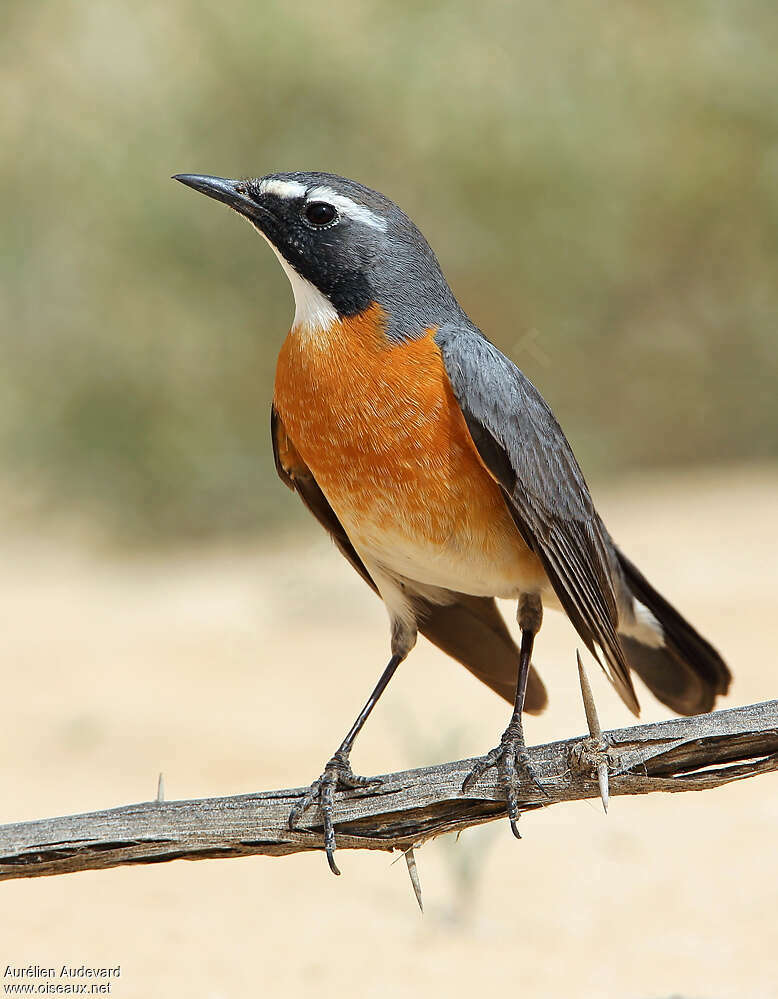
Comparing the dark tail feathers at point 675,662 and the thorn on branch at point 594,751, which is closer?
the thorn on branch at point 594,751

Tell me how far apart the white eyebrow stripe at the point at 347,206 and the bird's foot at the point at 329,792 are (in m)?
1.96

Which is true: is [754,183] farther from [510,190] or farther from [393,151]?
[393,151]

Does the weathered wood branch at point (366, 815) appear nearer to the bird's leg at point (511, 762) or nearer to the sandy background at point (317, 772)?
the bird's leg at point (511, 762)

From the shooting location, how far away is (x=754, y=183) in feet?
45.2

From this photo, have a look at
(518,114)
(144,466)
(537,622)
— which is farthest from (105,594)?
(537,622)

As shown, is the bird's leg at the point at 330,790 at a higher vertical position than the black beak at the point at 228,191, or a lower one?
lower

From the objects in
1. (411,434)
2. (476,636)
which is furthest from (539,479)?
(476,636)

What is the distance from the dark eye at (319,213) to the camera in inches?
163

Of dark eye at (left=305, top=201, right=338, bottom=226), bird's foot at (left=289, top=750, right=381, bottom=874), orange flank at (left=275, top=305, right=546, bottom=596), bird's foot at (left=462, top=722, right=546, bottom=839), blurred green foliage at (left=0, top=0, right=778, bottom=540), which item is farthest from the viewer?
blurred green foliage at (left=0, top=0, right=778, bottom=540)

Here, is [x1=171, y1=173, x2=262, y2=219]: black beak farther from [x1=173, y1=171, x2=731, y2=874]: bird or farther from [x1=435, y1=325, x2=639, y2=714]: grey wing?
[x1=435, y1=325, x2=639, y2=714]: grey wing

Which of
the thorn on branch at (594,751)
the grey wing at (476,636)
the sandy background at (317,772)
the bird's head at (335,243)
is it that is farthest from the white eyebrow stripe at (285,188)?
the sandy background at (317,772)

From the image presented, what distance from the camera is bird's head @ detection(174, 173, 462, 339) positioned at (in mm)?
4164

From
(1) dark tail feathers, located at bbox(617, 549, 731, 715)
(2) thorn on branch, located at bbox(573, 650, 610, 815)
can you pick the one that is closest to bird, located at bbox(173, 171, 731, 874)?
(2) thorn on branch, located at bbox(573, 650, 610, 815)

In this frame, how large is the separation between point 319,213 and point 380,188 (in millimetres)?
9021
